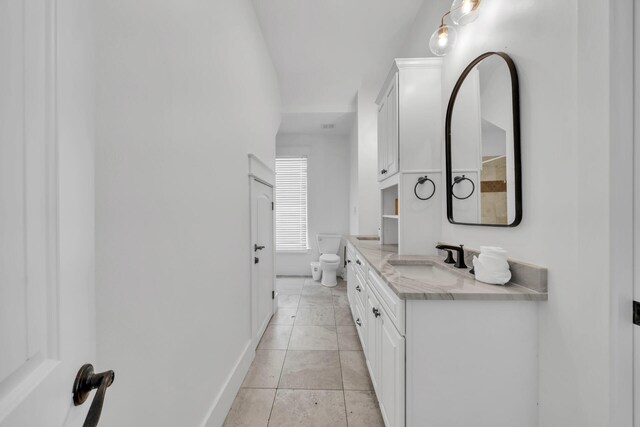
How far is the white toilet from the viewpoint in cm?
391

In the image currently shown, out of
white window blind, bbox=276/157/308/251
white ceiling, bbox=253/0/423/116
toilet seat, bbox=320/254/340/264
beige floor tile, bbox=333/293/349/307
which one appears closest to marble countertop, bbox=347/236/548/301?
beige floor tile, bbox=333/293/349/307

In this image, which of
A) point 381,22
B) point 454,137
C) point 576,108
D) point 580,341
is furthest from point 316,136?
point 580,341

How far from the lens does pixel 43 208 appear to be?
0.35 m

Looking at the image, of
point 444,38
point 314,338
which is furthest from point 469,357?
point 444,38

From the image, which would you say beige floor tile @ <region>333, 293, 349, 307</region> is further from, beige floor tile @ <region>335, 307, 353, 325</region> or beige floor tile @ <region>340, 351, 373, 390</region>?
beige floor tile @ <region>340, 351, 373, 390</region>

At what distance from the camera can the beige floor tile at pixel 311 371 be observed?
5.63 feet

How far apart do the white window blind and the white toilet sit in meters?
0.41

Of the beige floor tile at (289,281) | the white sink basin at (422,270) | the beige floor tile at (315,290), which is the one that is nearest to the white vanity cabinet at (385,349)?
the white sink basin at (422,270)

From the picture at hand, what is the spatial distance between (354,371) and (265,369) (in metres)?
0.68

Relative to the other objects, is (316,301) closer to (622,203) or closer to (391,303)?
(391,303)

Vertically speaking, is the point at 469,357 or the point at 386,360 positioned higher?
the point at 469,357

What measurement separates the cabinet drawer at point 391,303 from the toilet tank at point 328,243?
8.96 ft

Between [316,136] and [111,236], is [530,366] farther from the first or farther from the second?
[316,136]

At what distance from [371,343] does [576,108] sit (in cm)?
156
